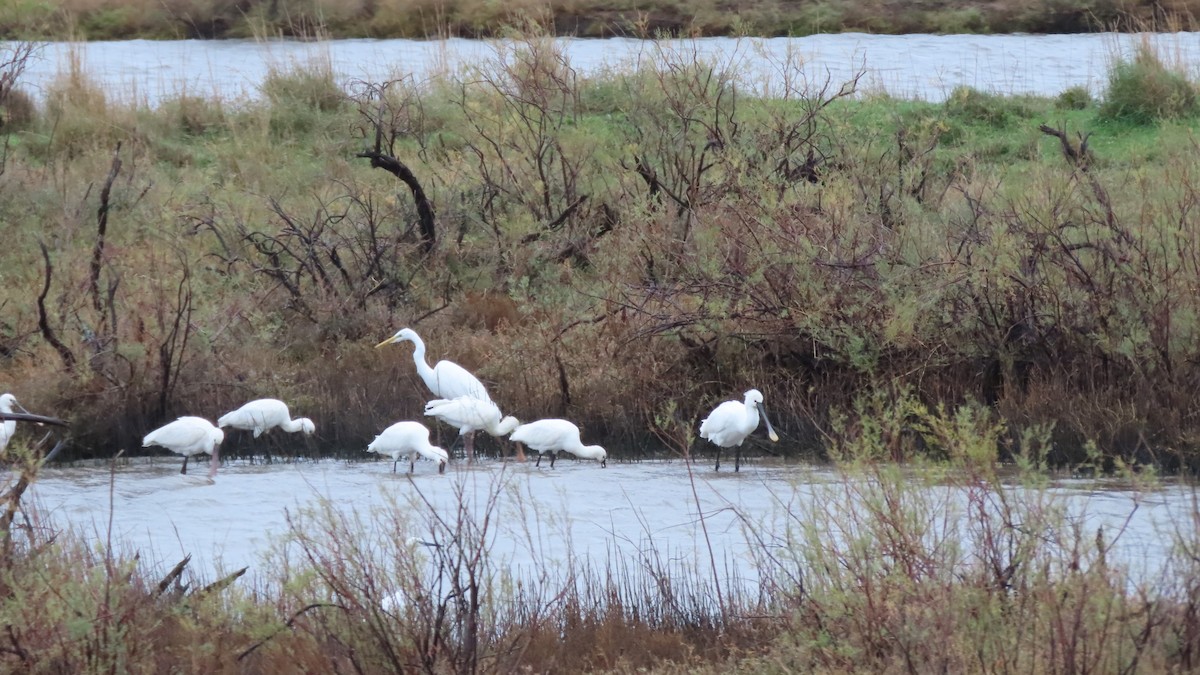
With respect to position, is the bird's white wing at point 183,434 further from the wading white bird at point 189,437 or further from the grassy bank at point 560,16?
the grassy bank at point 560,16

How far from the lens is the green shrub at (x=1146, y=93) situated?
1648 centimetres

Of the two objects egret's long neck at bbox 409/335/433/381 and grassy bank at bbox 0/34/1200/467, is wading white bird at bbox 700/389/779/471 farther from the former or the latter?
egret's long neck at bbox 409/335/433/381

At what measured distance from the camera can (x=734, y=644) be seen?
18.0 feet

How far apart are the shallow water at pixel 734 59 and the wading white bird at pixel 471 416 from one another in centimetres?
846

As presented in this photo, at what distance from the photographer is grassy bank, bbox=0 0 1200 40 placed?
2717cm

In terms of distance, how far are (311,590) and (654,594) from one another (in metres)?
1.57

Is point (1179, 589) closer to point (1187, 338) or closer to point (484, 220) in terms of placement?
point (1187, 338)

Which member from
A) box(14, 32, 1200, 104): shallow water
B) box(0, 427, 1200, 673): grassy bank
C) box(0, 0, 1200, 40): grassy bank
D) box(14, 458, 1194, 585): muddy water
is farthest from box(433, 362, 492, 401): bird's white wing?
box(0, 0, 1200, 40): grassy bank

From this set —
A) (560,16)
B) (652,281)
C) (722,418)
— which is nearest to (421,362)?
(652,281)

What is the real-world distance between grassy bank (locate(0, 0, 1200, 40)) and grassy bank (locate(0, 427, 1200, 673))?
2141cm

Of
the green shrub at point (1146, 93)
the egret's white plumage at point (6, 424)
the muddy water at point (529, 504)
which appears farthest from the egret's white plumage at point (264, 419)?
the green shrub at point (1146, 93)

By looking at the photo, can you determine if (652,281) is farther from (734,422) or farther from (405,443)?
(405,443)

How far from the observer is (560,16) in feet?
96.1

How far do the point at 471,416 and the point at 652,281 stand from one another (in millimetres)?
1992
